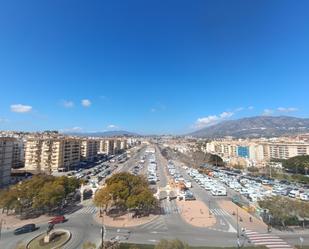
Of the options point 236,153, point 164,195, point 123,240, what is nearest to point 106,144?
point 236,153

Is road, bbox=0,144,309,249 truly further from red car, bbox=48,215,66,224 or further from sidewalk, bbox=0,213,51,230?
sidewalk, bbox=0,213,51,230

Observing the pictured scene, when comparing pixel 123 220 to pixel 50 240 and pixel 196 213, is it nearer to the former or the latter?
pixel 50 240

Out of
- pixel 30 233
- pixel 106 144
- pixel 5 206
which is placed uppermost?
pixel 106 144

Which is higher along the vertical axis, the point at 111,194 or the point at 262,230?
the point at 111,194

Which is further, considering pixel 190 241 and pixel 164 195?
pixel 164 195

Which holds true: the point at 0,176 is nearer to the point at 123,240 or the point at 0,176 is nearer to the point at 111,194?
the point at 111,194

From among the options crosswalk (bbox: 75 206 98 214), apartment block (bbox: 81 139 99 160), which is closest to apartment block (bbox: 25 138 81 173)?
apartment block (bbox: 81 139 99 160)
